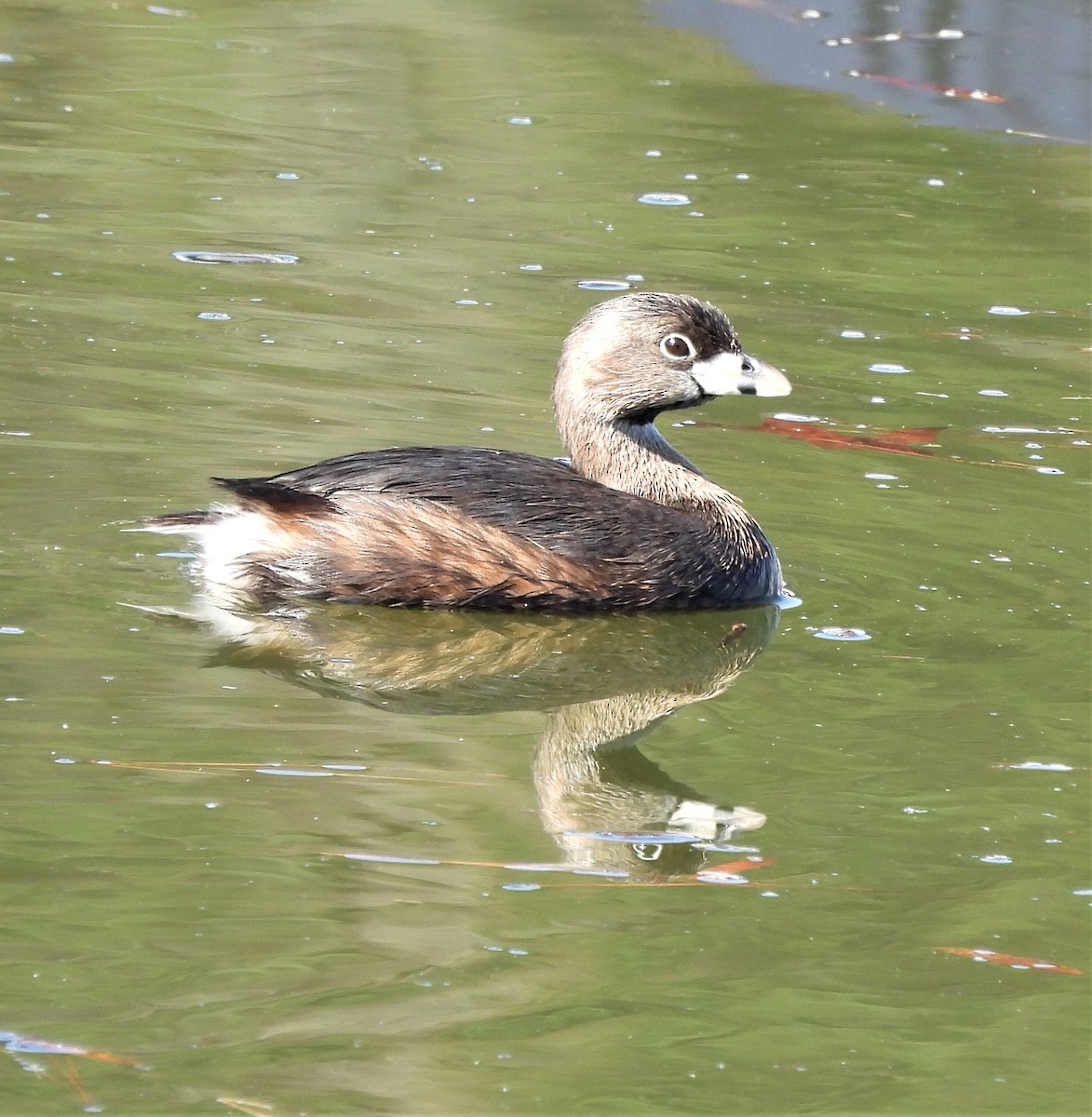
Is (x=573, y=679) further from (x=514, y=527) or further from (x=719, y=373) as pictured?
(x=719, y=373)

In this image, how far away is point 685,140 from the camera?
14.0 meters

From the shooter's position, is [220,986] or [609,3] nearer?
[220,986]

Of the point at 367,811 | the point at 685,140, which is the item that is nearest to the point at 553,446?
the point at 367,811

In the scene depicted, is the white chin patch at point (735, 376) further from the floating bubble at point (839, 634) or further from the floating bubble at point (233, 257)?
the floating bubble at point (233, 257)

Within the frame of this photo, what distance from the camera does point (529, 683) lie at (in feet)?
21.6

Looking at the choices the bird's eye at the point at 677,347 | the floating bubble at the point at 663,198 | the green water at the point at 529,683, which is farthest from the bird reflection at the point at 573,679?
the floating bubble at the point at 663,198

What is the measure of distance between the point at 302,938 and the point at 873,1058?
1.22 m

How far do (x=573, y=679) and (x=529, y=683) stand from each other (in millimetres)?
154

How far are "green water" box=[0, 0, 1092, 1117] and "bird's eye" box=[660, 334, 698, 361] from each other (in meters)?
0.84

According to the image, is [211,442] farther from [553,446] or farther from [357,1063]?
[357,1063]

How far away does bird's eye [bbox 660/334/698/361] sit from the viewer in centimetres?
762

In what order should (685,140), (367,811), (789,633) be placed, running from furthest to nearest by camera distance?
(685,140) → (789,633) → (367,811)

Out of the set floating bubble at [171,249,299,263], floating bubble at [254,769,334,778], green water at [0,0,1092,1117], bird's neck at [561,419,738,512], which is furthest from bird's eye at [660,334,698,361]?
floating bubble at [171,249,299,263]

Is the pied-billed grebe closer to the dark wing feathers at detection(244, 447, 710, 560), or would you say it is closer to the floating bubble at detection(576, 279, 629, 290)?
the dark wing feathers at detection(244, 447, 710, 560)
